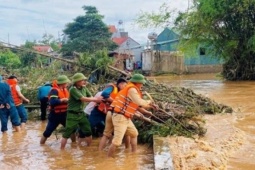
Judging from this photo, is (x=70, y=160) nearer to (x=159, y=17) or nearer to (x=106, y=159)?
(x=106, y=159)

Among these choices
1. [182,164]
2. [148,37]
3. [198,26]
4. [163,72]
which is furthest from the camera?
[148,37]

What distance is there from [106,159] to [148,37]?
39203 millimetres

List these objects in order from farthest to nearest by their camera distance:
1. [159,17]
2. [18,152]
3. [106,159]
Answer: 1. [159,17]
2. [18,152]
3. [106,159]

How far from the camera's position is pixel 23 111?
12625 mm

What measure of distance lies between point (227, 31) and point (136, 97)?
2215cm

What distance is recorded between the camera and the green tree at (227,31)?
1060 inches

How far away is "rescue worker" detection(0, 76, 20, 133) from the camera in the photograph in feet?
37.3

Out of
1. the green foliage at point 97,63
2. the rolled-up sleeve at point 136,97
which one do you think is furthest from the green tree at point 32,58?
the rolled-up sleeve at point 136,97

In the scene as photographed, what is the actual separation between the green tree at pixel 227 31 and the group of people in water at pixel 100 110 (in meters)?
18.5

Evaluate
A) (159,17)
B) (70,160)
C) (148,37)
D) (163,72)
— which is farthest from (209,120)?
(148,37)

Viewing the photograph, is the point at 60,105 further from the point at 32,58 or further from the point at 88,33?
the point at 88,33

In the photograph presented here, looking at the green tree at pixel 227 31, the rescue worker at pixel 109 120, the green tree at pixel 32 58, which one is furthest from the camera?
the green tree at pixel 227 31

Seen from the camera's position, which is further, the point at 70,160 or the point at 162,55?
the point at 162,55

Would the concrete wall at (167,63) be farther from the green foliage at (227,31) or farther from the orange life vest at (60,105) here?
the orange life vest at (60,105)
